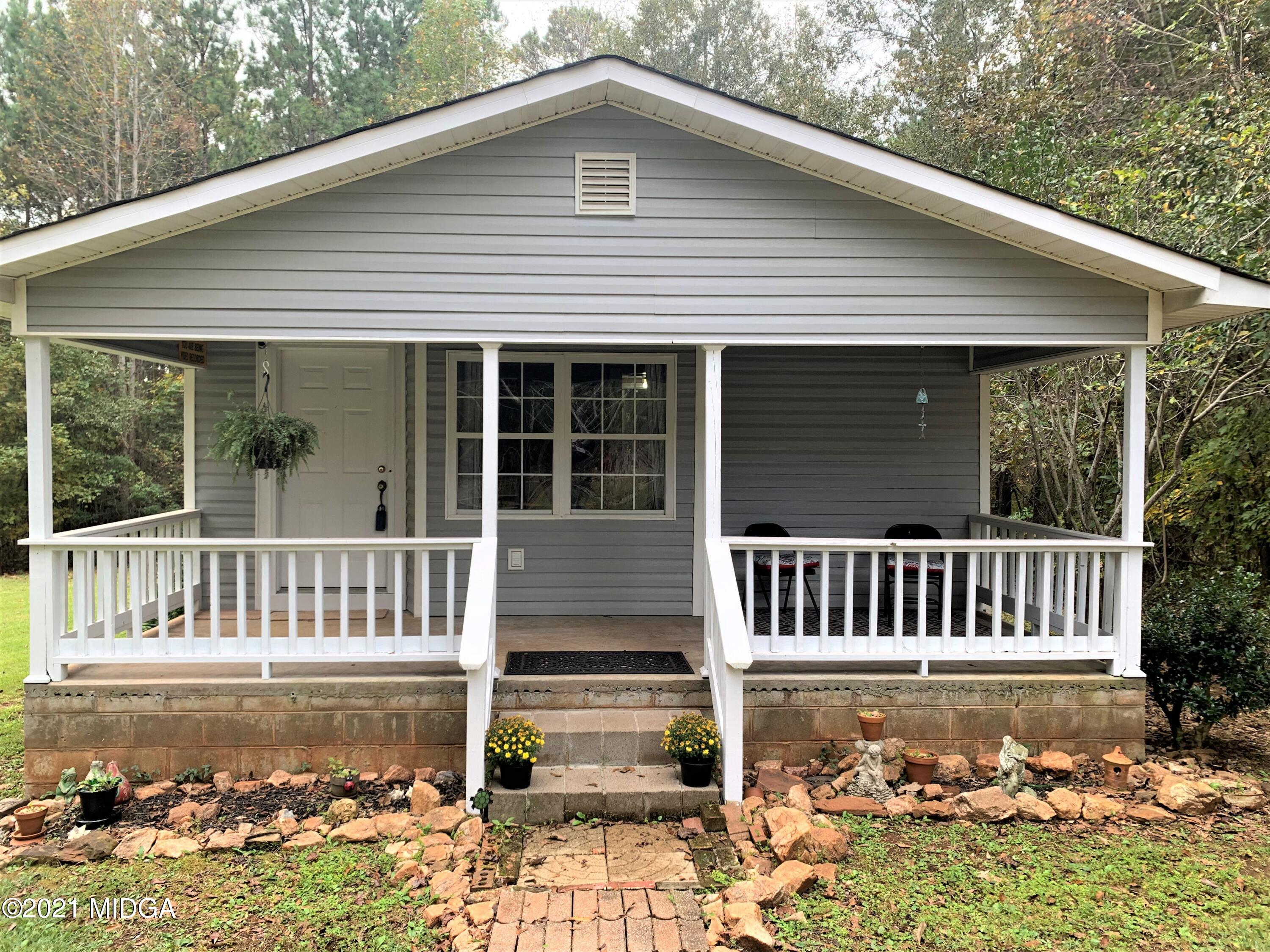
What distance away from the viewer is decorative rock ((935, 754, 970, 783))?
4.76 m

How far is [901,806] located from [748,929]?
5.13 feet

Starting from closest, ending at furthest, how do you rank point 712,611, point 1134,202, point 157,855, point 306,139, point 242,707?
point 157,855
point 242,707
point 712,611
point 1134,202
point 306,139

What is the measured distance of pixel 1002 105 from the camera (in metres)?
12.0

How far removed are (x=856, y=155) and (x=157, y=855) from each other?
5.23 meters

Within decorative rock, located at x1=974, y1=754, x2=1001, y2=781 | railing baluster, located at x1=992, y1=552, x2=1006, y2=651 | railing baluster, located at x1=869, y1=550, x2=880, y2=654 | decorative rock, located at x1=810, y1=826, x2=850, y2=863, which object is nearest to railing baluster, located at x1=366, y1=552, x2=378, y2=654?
decorative rock, located at x1=810, y1=826, x2=850, y2=863

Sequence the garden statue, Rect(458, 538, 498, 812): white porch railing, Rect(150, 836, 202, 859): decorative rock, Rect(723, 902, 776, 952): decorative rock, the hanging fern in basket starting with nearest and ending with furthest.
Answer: Rect(723, 902, 776, 952): decorative rock < Rect(150, 836, 202, 859): decorative rock < Rect(458, 538, 498, 812): white porch railing < the garden statue < the hanging fern in basket

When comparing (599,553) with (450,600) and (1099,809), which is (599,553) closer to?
(450,600)

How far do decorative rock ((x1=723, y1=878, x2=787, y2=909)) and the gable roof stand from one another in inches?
151

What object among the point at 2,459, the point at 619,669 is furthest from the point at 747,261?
the point at 2,459

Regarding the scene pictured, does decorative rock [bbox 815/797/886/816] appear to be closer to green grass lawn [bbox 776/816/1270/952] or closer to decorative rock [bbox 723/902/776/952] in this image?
green grass lawn [bbox 776/816/1270/952]

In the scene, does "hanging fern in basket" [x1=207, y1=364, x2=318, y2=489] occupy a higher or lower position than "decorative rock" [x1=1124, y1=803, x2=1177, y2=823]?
higher

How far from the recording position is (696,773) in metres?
4.30

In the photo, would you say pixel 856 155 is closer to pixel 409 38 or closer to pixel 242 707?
pixel 242 707

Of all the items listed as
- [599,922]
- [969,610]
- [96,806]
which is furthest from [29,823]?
[969,610]
